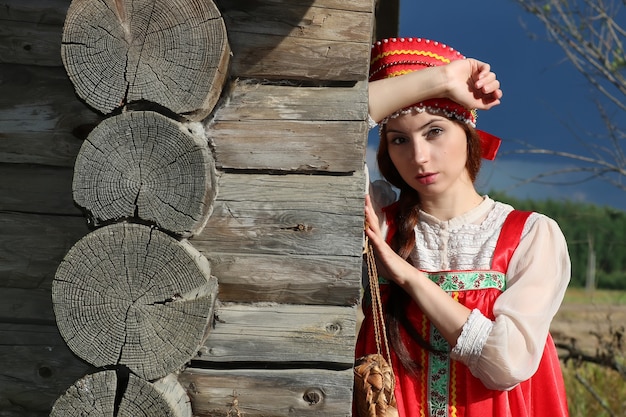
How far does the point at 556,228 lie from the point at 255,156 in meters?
1.08

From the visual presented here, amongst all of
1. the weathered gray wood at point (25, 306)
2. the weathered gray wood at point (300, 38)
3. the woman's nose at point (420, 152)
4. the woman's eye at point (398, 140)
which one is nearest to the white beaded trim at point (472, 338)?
the woman's nose at point (420, 152)

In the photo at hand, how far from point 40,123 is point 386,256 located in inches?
48.8

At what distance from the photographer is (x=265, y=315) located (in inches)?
104

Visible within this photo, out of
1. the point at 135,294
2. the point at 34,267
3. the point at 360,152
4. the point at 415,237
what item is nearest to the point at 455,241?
the point at 415,237

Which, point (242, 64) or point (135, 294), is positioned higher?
point (242, 64)

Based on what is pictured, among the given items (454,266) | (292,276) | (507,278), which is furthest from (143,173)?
(507,278)

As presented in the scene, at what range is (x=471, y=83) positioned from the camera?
296 cm

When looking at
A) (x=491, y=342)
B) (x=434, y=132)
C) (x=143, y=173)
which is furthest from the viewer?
(x=434, y=132)

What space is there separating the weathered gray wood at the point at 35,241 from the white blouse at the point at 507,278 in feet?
3.63

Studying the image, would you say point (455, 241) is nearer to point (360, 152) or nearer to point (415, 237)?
point (415, 237)

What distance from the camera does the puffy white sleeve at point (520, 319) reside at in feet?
9.05

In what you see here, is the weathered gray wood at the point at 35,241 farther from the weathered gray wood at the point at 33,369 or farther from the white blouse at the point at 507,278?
the white blouse at the point at 507,278

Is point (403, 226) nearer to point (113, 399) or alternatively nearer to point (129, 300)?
point (129, 300)

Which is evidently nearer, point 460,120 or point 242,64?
point 242,64
